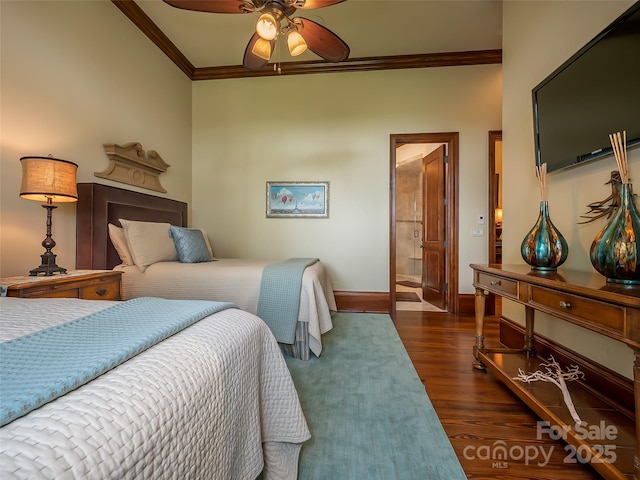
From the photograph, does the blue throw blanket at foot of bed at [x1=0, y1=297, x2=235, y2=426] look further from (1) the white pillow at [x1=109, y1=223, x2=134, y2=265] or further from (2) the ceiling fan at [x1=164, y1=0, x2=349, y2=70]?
(2) the ceiling fan at [x1=164, y1=0, x2=349, y2=70]

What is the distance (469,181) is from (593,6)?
2052mm

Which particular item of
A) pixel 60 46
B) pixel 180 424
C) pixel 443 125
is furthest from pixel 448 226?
pixel 60 46

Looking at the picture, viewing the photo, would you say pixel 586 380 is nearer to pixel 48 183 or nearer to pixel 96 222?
pixel 48 183

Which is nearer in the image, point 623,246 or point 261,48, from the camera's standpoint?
point 623,246

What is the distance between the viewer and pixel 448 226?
3551 mm

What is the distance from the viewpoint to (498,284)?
1707 mm

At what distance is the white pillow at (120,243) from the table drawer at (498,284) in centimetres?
281

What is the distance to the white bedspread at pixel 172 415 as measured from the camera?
372 mm

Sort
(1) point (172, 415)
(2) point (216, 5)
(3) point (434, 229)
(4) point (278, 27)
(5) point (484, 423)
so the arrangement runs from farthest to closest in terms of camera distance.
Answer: (3) point (434, 229) < (4) point (278, 27) < (2) point (216, 5) < (5) point (484, 423) < (1) point (172, 415)

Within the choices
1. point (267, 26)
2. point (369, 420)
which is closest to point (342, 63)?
point (267, 26)

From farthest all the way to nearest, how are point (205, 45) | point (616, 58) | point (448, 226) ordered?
point (448, 226), point (205, 45), point (616, 58)

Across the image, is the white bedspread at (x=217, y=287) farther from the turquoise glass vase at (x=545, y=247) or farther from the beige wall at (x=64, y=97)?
the turquoise glass vase at (x=545, y=247)

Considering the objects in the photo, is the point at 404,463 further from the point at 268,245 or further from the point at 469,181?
the point at 469,181

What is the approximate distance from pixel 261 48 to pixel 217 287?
6.08 feet
